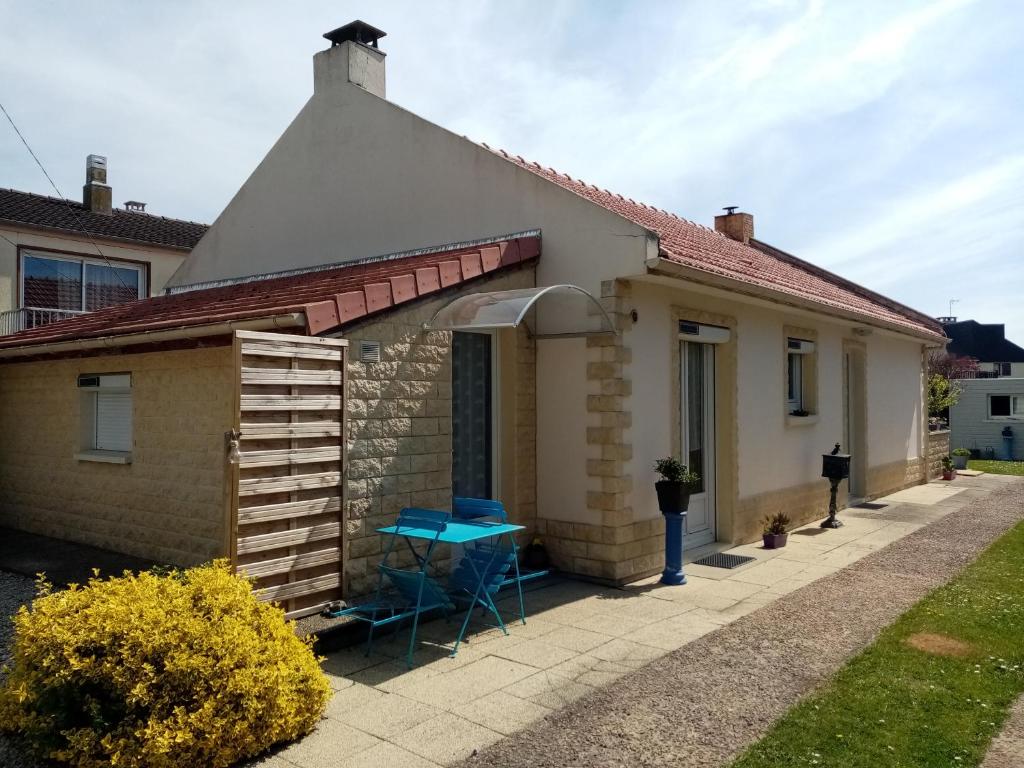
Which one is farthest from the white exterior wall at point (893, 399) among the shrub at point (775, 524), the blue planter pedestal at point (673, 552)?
the blue planter pedestal at point (673, 552)

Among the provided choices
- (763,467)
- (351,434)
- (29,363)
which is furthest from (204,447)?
(763,467)

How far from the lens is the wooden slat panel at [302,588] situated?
577 centimetres

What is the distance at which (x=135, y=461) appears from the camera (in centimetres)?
823

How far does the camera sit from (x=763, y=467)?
34.5 feet

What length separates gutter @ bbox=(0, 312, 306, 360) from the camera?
20.1 ft

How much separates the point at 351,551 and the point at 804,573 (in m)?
5.03

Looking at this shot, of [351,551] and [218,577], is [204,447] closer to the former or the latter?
[351,551]

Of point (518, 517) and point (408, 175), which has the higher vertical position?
point (408, 175)

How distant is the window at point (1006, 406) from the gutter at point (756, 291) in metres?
19.4

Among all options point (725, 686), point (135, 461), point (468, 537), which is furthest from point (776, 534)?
point (135, 461)

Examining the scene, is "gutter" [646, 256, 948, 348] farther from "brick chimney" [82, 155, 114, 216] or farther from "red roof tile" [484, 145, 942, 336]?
"brick chimney" [82, 155, 114, 216]

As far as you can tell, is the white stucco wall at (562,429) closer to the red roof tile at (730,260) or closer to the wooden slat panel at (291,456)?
the red roof tile at (730,260)

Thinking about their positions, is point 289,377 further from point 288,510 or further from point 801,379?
point 801,379

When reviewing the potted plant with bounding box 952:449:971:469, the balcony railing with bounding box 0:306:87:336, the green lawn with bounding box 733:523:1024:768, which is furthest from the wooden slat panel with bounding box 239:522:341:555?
the potted plant with bounding box 952:449:971:469
